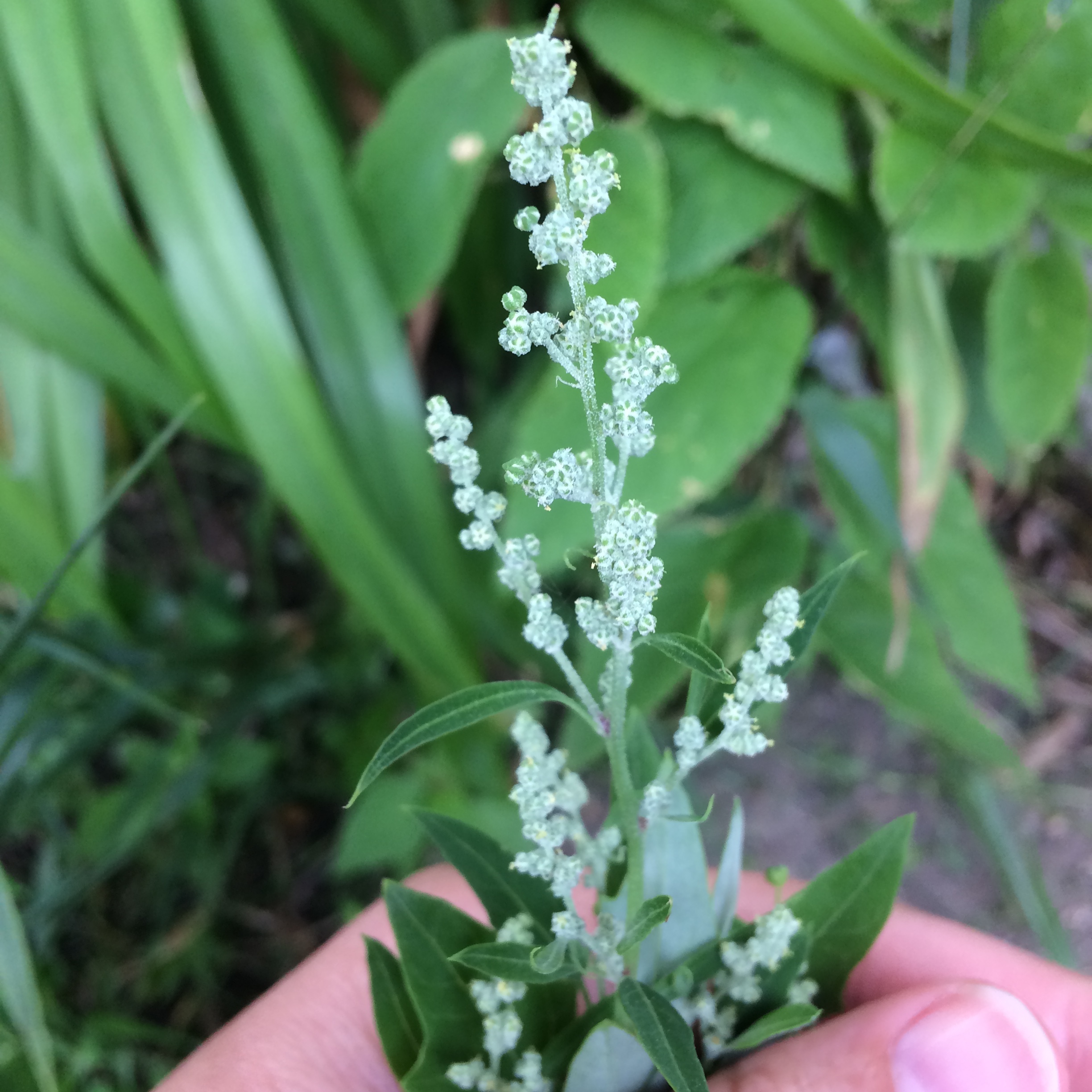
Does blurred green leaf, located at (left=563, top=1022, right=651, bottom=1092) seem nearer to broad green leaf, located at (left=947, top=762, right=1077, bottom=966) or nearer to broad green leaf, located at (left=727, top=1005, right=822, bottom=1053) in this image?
broad green leaf, located at (left=727, top=1005, right=822, bottom=1053)

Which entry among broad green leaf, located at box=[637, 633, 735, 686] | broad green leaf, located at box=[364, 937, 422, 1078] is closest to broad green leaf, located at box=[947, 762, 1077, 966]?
broad green leaf, located at box=[364, 937, 422, 1078]

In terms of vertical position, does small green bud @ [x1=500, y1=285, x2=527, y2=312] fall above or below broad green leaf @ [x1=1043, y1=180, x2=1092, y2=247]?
below

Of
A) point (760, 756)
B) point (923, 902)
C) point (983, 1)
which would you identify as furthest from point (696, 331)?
point (923, 902)

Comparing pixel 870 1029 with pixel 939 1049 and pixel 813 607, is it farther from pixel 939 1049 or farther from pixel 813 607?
pixel 813 607

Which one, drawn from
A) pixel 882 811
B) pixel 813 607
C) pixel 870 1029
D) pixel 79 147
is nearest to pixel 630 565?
pixel 813 607

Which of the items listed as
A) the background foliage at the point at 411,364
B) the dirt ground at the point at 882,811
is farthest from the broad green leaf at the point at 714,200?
the dirt ground at the point at 882,811

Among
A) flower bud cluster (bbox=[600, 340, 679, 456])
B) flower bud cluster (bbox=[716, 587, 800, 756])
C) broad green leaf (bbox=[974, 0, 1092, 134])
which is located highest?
broad green leaf (bbox=[974, 0, 1092, 134])

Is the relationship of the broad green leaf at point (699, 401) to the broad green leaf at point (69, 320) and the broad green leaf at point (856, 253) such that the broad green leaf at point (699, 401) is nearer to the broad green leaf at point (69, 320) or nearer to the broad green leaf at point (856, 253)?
the broad green leaf at point (856, 253)
